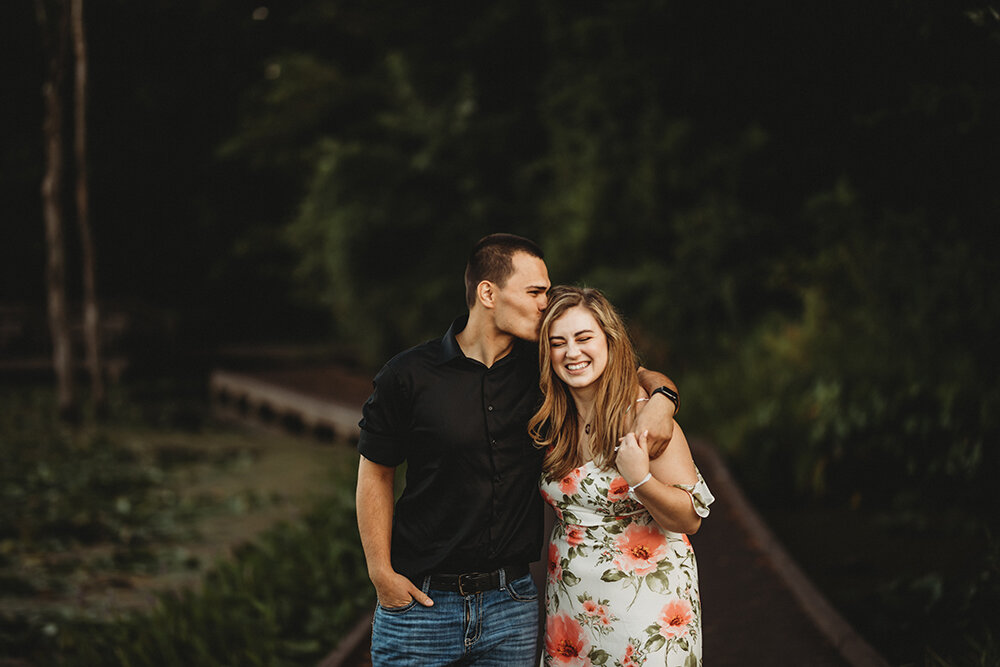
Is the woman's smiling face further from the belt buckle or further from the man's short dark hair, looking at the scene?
the belt buckle

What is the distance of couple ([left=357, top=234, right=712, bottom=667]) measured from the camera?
262 cm

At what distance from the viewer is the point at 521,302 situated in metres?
2.71

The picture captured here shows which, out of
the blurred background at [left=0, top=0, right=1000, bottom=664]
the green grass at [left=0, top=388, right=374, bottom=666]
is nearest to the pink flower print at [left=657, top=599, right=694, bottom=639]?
the blurred background at [left=0, top=0, right=1000, bottom=664]

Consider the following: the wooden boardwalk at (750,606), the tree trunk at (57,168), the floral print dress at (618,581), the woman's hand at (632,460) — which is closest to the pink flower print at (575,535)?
the floral print dress at (618,581)

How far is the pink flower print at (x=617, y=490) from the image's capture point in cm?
261

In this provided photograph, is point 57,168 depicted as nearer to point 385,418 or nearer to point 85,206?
point 85,206

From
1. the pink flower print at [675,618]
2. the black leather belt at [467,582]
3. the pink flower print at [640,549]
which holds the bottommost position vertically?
the pink flower print at [675,618]

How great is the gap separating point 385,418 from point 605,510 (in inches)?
28.5

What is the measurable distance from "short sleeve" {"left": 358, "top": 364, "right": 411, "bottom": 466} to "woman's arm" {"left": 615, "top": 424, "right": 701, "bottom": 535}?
68cm

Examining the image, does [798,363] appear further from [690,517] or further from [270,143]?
[270,143]

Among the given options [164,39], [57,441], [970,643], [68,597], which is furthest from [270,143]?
[970,643]

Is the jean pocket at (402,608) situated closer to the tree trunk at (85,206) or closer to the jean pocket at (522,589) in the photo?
the jean pocket at (522,589)

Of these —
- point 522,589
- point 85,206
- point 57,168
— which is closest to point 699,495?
point 522,589

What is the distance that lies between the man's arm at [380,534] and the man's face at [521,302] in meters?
0.58
